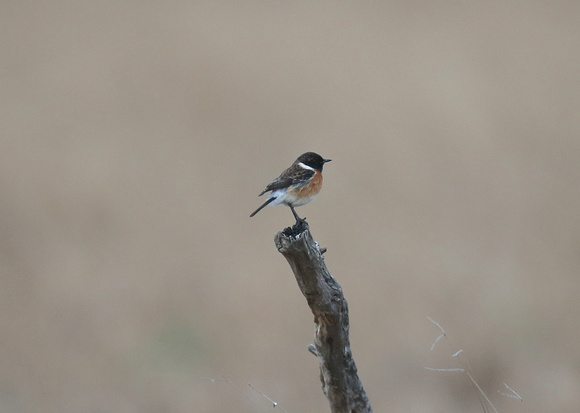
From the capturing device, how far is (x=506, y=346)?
1188 cm

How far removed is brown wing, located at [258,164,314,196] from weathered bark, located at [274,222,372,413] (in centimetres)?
116

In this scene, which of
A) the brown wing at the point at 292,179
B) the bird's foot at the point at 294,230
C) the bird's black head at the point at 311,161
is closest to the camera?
the bird's foot at the point at 294,230

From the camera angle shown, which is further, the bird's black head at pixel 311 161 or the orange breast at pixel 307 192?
the bird's black head at pixel 311 161

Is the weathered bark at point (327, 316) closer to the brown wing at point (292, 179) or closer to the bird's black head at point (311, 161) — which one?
the brown wing at point (292, 179)

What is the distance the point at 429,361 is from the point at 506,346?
3.68 feet

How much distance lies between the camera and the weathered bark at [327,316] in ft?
18.0

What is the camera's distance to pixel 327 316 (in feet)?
18.6

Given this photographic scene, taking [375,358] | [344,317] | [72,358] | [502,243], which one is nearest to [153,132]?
[72,358]

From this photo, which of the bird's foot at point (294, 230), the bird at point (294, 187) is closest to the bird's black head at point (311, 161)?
the bird at point (294, 187)

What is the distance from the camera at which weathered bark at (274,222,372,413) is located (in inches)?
216

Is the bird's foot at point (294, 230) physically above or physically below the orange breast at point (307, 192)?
below

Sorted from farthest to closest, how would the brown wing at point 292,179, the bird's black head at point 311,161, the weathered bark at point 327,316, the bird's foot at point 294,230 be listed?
1. the bird's black head at point 311,161
2. the brown wing at point 292,179
3. the bird's foot at point 294,230
4. the weathered bark at point 327,316

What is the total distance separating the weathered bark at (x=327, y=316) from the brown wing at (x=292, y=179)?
1.16 metres

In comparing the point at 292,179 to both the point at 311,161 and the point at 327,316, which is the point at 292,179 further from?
the point at 327,316
